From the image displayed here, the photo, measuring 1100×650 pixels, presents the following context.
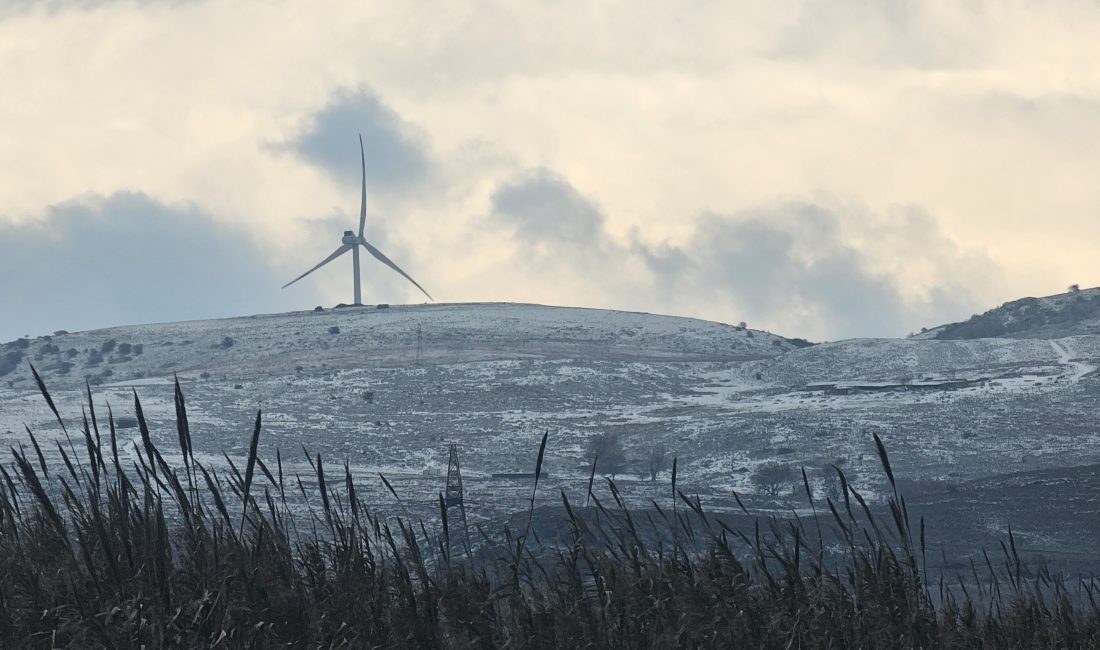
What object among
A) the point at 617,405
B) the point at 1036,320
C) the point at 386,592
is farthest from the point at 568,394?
the point at 386,592

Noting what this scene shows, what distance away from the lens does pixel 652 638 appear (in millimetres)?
12359

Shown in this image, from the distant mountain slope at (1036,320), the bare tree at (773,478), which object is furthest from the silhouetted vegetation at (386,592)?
the distant mountain slope at (1036,320)

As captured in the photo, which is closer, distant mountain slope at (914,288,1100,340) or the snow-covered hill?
the snow-covered hill

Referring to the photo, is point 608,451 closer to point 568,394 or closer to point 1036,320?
point 568,394

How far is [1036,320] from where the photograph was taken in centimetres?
16725

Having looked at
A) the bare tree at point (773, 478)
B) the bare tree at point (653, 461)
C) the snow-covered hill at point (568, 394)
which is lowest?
the bare tree at point (773, 478)

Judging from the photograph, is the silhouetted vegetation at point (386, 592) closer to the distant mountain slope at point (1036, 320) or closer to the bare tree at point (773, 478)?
the bare tree at point (773, 478)

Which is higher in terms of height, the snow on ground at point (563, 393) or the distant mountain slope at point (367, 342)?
the distant mountain slope at point (367, 342)

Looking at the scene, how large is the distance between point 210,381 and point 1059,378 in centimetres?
8026

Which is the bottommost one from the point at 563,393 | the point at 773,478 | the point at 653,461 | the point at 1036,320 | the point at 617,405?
the point at 773,478

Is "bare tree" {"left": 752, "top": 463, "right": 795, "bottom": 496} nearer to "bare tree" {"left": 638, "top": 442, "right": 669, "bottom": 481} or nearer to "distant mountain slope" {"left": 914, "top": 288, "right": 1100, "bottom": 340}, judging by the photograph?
"bare tree" {"left": 638, "top": 442, "right": 669, "bottom": 481}

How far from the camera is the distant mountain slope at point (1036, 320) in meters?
160

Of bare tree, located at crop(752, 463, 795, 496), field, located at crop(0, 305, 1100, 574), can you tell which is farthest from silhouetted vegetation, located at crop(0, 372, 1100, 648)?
bare tree, located at crop(752, 463, 795, 496)

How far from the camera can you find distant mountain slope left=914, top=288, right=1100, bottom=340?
160m
